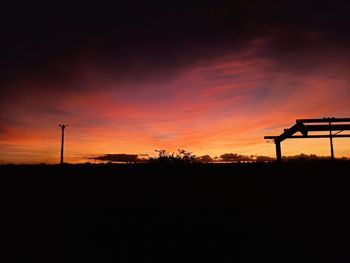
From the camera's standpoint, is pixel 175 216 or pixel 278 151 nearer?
pixel 175 216

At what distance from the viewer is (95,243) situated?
373 cm

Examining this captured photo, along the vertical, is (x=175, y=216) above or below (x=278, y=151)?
below

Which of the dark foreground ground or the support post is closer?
the dark foreground ground

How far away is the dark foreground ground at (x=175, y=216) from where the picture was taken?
3.60m

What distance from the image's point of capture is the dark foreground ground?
3.60 metres

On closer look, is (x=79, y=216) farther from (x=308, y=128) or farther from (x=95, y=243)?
(x=308, y=128)

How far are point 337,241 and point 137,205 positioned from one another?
114 inches

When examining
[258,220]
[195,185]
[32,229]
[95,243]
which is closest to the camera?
[95,243]

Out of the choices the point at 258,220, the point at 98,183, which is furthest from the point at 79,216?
the point at 258,220

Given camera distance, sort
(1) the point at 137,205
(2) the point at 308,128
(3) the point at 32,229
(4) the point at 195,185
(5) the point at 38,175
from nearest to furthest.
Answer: (3) the point at 32,229 → (1) the point at 137,205 → (4) the point at 195,185 → (5) the point at 38,175 → (2) the point at 308,128

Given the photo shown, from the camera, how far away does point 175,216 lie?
14.4ft

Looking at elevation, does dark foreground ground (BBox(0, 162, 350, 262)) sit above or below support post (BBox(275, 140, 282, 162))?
below

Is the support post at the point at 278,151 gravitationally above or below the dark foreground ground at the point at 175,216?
above

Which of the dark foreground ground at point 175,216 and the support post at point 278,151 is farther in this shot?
the support post at point 278,151
